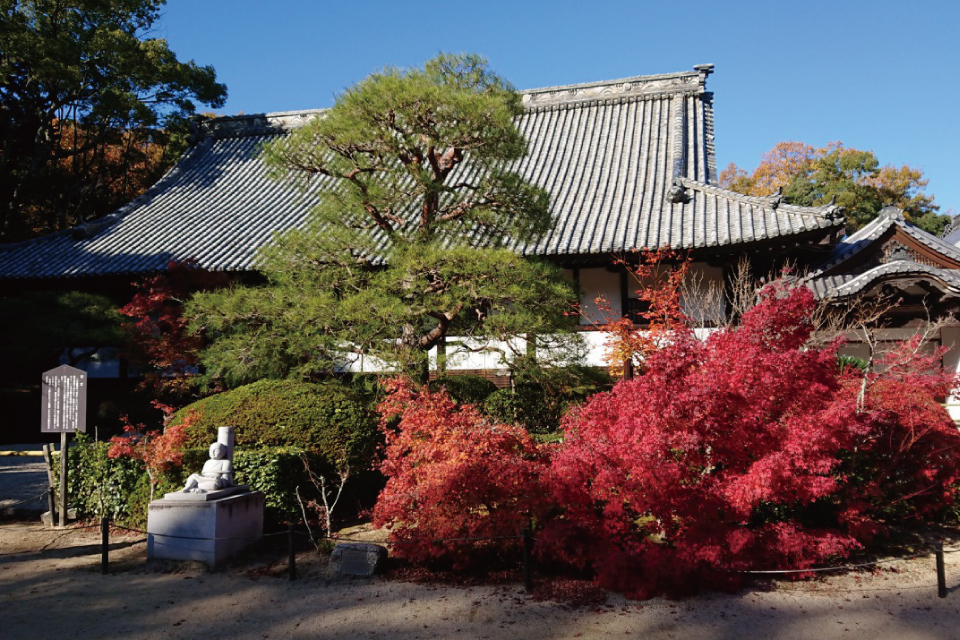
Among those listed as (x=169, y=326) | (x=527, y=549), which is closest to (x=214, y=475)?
(x=527, y=549)

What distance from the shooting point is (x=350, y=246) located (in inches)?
377

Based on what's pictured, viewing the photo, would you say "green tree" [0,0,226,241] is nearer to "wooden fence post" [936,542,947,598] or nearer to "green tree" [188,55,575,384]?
"green tree" [188,55,575,384]

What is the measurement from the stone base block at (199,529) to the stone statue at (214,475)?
0.59ft

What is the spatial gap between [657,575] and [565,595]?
0.80 metres

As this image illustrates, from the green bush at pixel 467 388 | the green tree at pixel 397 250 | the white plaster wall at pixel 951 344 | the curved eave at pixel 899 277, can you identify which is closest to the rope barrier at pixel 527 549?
the green tree at pixel 397 250

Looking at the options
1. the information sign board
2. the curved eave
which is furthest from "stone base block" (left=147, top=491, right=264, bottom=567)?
the curved eave

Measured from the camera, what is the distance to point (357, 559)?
6594mm

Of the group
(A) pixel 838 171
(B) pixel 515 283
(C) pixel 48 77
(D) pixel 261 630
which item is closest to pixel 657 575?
(D) pixel 261 630

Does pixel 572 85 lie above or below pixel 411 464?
above

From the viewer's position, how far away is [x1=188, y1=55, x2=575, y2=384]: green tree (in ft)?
28.5

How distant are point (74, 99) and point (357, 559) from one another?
19.2 metres

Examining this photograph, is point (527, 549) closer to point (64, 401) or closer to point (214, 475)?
point (214, 475)

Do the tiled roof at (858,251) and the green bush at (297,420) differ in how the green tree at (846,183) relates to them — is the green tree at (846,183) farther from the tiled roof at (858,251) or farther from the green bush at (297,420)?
the green bush at (297,420)

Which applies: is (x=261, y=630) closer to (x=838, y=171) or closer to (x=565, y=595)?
(x=565, y=595)
